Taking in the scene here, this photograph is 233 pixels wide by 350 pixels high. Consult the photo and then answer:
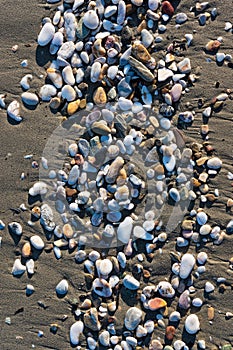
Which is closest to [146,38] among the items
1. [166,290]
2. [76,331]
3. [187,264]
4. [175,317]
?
[187,264]

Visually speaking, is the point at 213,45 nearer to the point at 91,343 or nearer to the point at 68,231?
the point at 68,231

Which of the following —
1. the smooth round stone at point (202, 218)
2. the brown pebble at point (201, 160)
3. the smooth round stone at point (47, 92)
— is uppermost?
the smooth round stone at point (47, 92)

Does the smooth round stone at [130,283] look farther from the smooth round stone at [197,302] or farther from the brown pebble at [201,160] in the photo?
the brown pebble at [201,160]

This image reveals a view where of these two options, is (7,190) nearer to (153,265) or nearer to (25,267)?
(25,267)

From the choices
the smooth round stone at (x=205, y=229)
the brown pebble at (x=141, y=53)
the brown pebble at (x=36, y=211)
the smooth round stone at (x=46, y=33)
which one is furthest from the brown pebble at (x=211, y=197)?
the smooth round stone at (x=46, y=33)

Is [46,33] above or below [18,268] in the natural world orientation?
above

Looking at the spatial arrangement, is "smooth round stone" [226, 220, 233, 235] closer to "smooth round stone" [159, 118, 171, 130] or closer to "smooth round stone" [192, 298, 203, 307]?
"smooth round stone" [192, 298, 203, 307]

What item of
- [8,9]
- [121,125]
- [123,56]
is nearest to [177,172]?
[121,125]

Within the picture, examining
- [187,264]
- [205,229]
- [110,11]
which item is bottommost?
[187,264]
